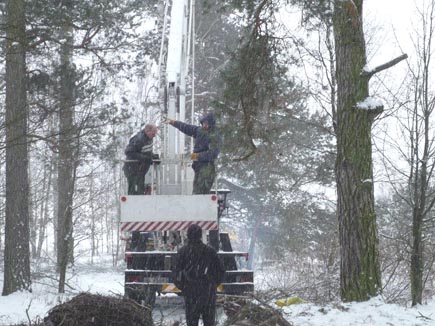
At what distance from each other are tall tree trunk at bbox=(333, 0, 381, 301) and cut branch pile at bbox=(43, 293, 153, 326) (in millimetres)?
3361

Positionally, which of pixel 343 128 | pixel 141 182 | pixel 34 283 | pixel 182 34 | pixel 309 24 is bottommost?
pixel 34 283

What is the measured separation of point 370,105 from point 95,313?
15.2 feet

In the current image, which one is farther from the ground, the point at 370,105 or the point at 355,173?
the point at 370,105

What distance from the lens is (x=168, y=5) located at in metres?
13.2

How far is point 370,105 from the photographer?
8.44 m

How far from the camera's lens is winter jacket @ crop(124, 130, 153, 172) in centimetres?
1090

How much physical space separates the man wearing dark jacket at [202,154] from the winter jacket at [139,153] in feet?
2.02

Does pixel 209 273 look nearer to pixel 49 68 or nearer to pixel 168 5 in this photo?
pixel 168 5

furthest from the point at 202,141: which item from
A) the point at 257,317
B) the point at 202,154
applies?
the point at 257,317

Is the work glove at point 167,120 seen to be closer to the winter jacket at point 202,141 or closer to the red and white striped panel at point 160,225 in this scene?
the winter jacket at point 202,141

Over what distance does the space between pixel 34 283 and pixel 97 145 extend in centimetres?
426

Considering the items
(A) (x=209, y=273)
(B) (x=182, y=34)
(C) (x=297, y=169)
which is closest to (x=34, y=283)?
(B) (x=182, y=34)

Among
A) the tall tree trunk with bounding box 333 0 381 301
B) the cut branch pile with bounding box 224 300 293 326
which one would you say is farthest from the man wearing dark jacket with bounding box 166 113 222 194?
the cut branch pile with bounding box 224 300 293 326

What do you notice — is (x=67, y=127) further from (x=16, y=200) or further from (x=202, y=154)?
(x=202, y=154)
